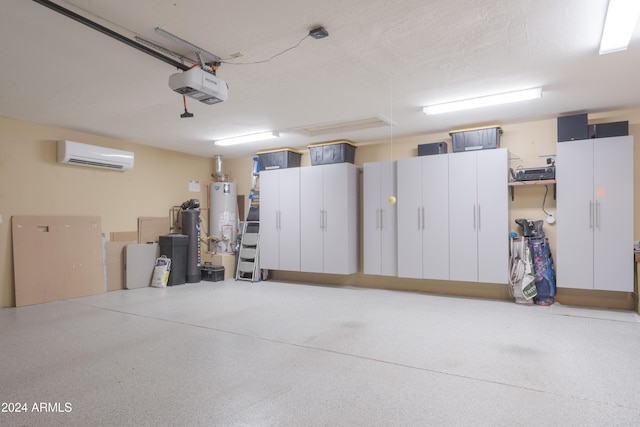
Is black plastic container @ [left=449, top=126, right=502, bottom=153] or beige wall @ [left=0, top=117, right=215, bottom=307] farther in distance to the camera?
black plastic container @ [left=449, top=126, right=502, bottom=153]

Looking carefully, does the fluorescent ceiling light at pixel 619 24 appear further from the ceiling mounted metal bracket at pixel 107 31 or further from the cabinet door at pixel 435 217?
the ceiling mounted metal bracket at pixel 107 31

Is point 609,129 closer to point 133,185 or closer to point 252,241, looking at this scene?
point 252,241

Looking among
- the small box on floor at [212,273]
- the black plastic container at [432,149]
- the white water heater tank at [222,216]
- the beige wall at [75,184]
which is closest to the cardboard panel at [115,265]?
the beige wall at [75,184]

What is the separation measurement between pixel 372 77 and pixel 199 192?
17.8 feet

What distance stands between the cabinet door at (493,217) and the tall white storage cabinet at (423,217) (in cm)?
47

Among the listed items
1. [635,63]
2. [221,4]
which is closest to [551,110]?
[635,63]

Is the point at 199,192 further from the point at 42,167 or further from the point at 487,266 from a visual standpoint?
the point at 487,266

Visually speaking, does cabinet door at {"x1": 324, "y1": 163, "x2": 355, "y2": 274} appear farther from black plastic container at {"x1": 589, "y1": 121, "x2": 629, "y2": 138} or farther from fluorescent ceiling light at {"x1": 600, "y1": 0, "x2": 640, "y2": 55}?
fluorescent ceiling light at {"x1": 600, "y1": 0, "x2": 640, "y2": 55}

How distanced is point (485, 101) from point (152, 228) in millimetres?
6031

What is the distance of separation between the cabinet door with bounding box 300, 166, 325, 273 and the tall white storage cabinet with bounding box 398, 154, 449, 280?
1.42m

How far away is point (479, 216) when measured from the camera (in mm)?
5320

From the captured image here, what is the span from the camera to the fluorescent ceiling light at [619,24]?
2.45m

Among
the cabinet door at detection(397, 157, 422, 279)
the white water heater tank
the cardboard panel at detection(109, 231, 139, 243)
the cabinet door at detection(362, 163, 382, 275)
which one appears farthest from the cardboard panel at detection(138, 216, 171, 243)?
the cabinet door at detection(397, 157, 422, 279)

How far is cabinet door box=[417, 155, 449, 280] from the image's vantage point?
18.2 feet
